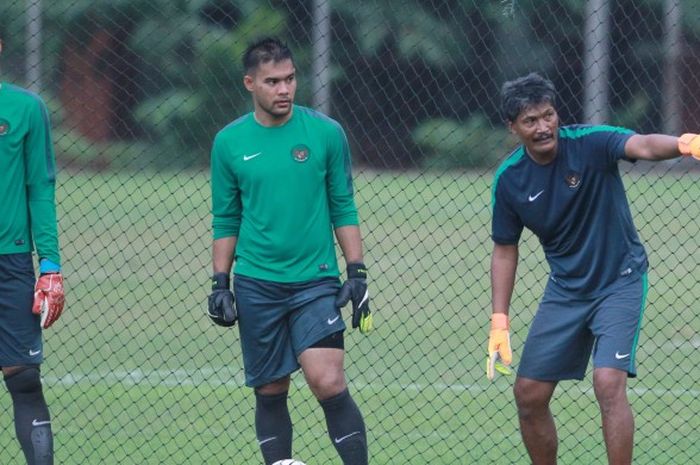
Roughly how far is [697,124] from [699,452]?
6298 mm

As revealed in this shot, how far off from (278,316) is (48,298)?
0.98 metres

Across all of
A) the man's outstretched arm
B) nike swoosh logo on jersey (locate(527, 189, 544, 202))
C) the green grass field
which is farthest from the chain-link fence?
the man's outstretched arm

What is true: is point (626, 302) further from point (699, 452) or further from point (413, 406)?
point (413, 406)

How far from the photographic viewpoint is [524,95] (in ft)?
20.0

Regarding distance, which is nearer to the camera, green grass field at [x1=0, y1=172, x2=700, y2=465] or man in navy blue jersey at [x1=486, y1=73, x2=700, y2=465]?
man in navy blue jersey at [x1=486, y1=73, x2=700, y2=465]

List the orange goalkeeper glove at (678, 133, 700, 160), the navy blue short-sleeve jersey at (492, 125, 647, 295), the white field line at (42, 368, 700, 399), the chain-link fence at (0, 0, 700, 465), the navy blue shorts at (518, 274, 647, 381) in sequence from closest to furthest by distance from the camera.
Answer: the orange goalkeeper glove at (678, 133, 700, 160)
the navy blue shorts at (518, 274, 647, 381)
the navy blue short-sleeve jersey at (492, 125, 647, 295)
the chain-link fence at (0, 0, 700, 465)
the white field line at (42, 368, 700, 399)

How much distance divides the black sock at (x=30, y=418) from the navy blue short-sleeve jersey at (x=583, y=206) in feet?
7.34

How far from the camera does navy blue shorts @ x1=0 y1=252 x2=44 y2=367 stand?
6.24m

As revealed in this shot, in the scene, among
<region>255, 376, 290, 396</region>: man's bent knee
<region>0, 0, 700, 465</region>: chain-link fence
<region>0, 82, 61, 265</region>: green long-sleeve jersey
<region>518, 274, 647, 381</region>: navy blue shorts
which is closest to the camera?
<region>518, 274, 647, 381</region>: navy blue shorts

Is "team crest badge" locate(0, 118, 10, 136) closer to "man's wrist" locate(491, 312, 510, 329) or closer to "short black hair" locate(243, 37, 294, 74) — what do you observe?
"short black hair" locate(243, 37, 294, 74)

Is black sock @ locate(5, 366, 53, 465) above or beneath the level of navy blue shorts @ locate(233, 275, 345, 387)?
above

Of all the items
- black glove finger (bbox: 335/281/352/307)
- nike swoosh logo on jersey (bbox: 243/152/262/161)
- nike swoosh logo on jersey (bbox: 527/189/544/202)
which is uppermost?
nike swoosh logo on jersey (bbox: 243/152/262/161)

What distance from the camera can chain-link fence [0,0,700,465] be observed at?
8.37 m

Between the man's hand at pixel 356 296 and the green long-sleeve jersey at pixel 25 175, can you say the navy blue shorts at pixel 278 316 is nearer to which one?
the man's hand at pixel 356 296
